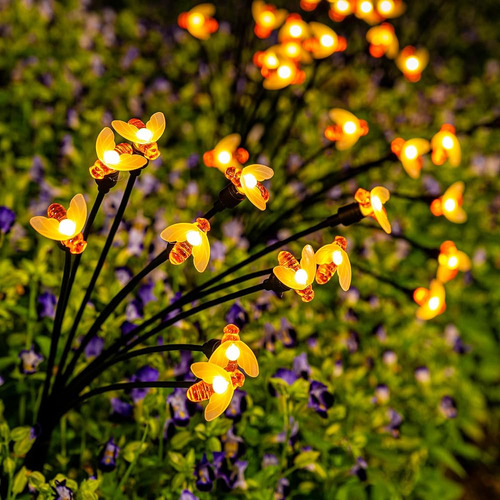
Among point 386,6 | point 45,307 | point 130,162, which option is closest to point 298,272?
point 130,162

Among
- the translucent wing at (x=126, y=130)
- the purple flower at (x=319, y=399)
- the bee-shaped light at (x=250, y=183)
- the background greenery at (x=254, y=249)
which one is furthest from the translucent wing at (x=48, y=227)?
the purple flower at (x=319, y=399)

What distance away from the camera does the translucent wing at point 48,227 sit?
3.66ft

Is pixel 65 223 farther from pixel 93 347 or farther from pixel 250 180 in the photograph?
pixel 93 347

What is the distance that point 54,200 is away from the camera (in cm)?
252

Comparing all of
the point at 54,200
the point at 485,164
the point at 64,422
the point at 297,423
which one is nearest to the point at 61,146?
the point at 54,200

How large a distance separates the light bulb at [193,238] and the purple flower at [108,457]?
74 centimetres

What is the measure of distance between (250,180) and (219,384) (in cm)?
46

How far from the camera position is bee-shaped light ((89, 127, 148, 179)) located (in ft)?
3.76

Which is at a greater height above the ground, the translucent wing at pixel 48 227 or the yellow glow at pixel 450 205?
the yellow glow at pixel 450 205

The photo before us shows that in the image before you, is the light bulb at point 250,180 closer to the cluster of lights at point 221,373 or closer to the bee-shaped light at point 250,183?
the bee-shaped light at point 250,183

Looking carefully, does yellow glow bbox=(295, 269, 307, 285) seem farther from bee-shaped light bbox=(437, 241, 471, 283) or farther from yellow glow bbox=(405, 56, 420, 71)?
yellow glow bbox=(405, 56, 420, 71)

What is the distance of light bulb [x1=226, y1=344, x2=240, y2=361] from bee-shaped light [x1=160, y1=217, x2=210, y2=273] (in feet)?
0.59

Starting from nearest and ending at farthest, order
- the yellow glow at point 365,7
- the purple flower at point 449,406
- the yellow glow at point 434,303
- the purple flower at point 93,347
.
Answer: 1. the yellow glow at point 434,303
2. the purple flower at point 93,347
3. the yellow glow at point 365,7
4. the purple flower at point 449,406

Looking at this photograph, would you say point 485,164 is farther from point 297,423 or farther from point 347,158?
point 297,423
